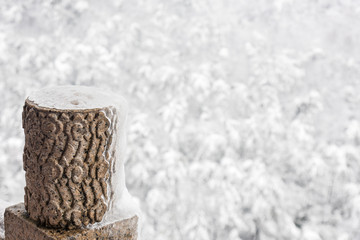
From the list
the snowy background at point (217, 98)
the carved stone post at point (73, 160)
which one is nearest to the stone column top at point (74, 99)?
the carved stone post at point (73, 160)

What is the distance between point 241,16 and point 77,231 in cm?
361

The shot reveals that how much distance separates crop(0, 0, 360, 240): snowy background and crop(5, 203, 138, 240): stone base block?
2242 mm

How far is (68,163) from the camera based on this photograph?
50cm

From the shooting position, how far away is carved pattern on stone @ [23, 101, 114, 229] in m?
0.50

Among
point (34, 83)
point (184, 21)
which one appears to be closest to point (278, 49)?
point (184, 21)

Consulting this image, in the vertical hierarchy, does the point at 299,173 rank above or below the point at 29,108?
below

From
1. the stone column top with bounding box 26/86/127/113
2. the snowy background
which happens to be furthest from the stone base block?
the snowy background

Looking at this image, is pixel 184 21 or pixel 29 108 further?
pixel 184 21

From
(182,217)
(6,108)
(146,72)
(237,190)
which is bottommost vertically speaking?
(182,217)

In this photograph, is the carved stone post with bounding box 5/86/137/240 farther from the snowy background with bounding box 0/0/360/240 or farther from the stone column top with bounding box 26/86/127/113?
the snowy background with bounding box 0/0/360/240

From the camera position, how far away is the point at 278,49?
143 inches

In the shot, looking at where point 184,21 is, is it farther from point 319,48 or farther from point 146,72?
point 319,48

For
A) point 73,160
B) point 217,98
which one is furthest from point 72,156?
point 217,98

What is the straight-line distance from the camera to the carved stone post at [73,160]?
0.50 metres
